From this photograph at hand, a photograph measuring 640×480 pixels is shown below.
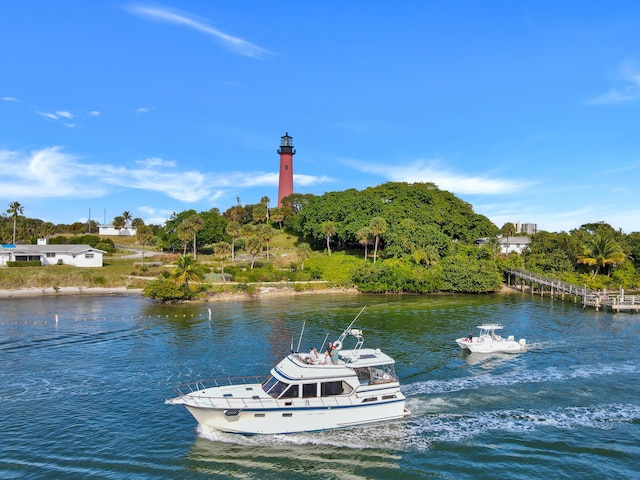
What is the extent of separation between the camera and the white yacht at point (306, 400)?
2348cm

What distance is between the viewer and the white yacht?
77.0ft

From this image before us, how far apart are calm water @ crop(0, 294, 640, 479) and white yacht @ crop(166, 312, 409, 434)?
686 mm

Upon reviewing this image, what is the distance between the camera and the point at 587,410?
27344 mm

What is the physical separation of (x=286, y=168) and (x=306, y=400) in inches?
4871

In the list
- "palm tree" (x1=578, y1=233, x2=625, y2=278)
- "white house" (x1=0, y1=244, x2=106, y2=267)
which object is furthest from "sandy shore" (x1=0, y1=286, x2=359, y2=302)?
"palm tree" (x1=578, y1=233, x2=625, y2=278)

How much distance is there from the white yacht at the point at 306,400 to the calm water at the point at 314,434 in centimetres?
69

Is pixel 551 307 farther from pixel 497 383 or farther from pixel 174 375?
→ pixel 174 375

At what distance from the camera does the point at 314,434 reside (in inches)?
948

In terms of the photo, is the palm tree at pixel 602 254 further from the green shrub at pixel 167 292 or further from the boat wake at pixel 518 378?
the green shrub at pixel 167 292

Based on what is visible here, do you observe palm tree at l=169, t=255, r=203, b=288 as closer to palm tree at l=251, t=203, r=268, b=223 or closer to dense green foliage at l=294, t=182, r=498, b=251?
dense green foliage at l=294, t=182, r=498, b=251

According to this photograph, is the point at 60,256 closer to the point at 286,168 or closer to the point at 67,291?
the point at 67,291

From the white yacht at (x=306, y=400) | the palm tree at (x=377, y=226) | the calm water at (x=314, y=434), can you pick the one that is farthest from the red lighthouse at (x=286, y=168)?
the white yacht at (x=306, y=400)

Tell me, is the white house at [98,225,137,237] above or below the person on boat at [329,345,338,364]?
above

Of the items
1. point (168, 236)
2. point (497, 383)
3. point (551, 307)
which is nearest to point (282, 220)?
point (168, 236)
